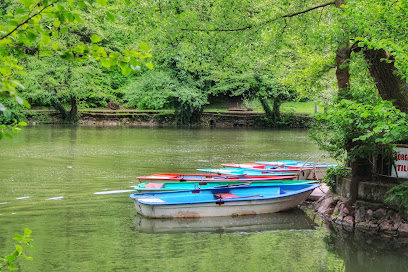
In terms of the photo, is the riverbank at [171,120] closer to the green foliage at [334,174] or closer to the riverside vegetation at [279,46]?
the riverside vegetation at [279,46]

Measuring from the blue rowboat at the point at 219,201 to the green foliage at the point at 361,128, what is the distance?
165cm

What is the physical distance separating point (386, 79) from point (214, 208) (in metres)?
4.86

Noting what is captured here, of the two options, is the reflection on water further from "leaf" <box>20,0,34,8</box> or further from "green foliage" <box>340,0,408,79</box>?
"leaf" <box>20,0,34,8</box>

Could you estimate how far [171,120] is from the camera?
40.8 m

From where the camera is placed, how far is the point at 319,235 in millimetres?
10086

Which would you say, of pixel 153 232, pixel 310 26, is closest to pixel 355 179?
pixel 153 232

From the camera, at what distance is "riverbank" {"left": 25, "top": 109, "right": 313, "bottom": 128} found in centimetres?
3950

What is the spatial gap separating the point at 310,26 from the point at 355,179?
220 inches

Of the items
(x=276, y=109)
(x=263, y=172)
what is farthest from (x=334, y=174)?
(x=276, y=109)

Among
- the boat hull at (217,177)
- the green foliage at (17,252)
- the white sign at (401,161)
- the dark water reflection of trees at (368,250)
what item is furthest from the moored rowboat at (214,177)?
the green foliage at (17,252)

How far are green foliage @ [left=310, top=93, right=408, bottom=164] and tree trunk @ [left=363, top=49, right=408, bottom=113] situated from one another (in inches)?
17.2

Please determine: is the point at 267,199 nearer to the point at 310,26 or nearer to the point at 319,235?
the point at 319,235

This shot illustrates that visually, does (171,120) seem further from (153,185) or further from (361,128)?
(361,128)

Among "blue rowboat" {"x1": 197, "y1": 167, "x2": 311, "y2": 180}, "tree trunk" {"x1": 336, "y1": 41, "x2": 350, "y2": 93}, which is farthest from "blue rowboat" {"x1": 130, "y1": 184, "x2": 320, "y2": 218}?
"tree trunk" {"x1": 336, "y1": 41, "x2": 350, "y2": 93}
